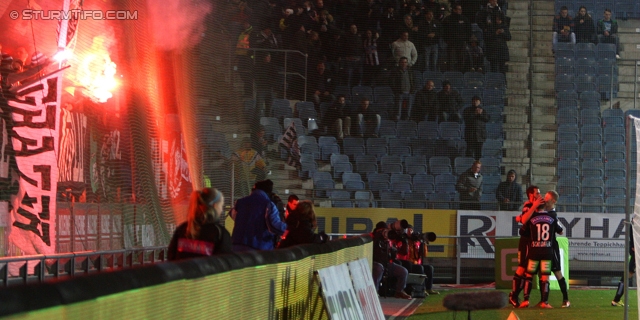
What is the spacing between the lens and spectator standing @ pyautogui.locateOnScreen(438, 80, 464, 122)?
71.7 ft

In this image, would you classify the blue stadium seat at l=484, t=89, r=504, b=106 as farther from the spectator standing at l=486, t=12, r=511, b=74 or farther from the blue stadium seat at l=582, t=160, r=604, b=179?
the blue stadium seat at l=582, t=160, r=604, b=179

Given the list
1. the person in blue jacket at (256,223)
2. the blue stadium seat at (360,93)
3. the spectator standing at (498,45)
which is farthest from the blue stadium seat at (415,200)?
the person in blue jacket at (256,223)

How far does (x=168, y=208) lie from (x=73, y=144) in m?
2.50

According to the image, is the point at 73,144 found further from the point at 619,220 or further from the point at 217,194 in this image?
the point at 619,220

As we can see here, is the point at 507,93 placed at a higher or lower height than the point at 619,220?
higher

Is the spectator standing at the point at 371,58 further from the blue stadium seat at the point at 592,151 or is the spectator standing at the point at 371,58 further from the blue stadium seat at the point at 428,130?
the blue stadium seat at the point at 592,151

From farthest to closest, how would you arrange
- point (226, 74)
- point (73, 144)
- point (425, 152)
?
point (425, 152), point (226, 74), point (73, 144)

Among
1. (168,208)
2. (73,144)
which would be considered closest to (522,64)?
(168,208)

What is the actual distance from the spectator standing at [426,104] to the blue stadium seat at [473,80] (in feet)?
2.89

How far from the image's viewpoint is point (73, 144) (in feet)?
32.9

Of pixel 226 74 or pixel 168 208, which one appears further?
pixel 226 74

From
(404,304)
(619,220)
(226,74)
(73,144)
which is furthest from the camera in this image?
(619,220)

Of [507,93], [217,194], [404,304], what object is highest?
[507,93]

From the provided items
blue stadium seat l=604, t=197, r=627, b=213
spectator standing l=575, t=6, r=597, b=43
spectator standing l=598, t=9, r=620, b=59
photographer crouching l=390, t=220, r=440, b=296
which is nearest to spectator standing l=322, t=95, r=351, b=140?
photographer crouching l=390, t=220, r=440, b=296
